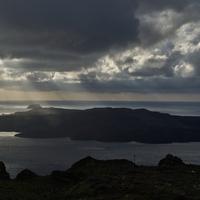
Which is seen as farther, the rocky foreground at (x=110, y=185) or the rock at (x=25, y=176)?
the rock at (x=25, y=176)

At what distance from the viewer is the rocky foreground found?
35094 mm

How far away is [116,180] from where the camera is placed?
40.7 m

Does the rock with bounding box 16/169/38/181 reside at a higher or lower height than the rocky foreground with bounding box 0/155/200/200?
lower

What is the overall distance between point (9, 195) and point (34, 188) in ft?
17.4

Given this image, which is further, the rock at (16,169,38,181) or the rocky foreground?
the rock at (16,169,38,181)

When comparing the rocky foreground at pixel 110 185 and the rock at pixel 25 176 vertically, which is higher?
the rocky foreground at pixel 110 185

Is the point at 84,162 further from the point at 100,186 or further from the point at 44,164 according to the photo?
the point at 44,164

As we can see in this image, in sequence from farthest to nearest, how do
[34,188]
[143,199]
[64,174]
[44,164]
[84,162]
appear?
[44,164]
[84,162]
[64,174]
[34,188]
[143,199]

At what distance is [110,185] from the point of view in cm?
3819

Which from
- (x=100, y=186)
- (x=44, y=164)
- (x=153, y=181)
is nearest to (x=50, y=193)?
(x=100, y=186)

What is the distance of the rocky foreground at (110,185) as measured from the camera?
35094 mm

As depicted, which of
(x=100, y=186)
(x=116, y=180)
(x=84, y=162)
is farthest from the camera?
(x=84, y=162)

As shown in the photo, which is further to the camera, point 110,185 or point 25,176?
point 25,176

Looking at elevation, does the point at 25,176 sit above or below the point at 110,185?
below
